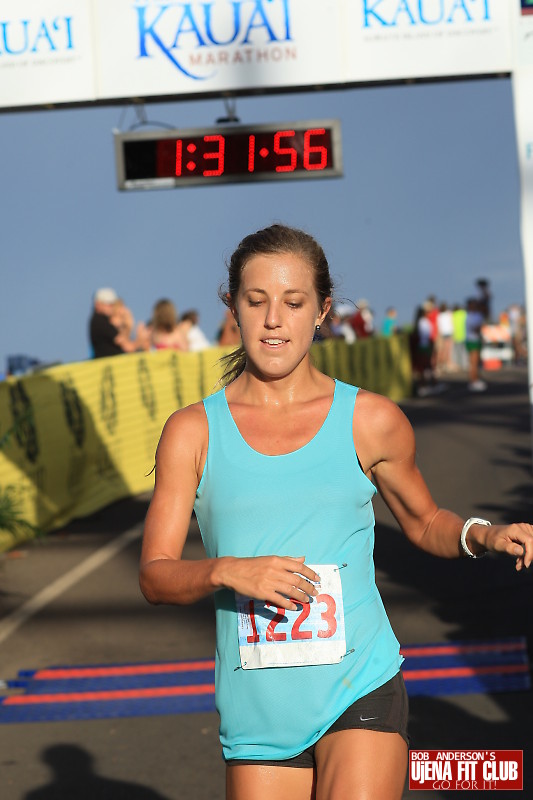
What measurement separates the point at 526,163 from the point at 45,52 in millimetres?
4075

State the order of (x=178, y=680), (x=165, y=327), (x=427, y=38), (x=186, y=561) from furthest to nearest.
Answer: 1. (x=165, y=327)
2. (x=427, y=38)
3. (x=178, y=680)
4. (x=186, y=561)

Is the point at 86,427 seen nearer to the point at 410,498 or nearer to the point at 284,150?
the point at 284,150

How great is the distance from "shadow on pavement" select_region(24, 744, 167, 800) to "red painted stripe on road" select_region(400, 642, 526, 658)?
6.69 ft

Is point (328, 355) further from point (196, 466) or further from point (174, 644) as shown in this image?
point (196, 466)

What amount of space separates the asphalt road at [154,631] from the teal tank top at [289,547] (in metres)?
2.35

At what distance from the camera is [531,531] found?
3105 mm

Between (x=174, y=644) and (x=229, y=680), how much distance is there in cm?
476

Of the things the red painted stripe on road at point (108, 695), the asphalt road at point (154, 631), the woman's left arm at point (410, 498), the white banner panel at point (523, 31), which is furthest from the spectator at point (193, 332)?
the woman's left arm at point (410, 498)

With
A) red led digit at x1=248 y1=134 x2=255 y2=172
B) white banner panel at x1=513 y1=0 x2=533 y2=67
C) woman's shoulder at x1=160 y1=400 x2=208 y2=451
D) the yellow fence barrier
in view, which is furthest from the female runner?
red led digit at x1=248 y1=134 x2=255 y2=172

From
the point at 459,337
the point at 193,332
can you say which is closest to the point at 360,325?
the point at 459,337

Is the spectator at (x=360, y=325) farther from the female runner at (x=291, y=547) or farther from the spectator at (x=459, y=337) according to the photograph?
the female runner at (x=291, y=547)

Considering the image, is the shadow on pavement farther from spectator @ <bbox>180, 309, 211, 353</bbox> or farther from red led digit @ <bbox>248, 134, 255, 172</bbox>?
spectator @ <bbox>180, 309, 211, 353</bbox>

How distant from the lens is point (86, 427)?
13.8 meters

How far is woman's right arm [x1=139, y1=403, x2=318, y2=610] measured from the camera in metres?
2.77
